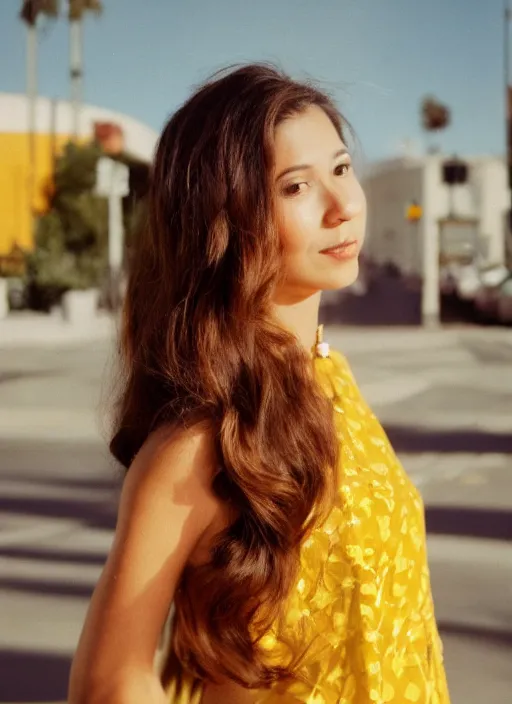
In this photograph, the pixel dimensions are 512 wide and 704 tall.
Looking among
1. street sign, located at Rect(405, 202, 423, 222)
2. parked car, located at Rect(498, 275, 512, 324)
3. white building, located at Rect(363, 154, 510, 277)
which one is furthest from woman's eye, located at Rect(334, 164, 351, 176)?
white building, located at Rect(363, 154, 510, 277)

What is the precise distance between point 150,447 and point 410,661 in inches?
20.8

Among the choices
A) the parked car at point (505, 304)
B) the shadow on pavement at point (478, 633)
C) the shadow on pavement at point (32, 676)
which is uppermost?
the shadow on pavement at point (478, 633)

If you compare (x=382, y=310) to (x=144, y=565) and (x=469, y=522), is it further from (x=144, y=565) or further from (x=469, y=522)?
(x=144, y=565)

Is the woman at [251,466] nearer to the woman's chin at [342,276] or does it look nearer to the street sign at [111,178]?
the woman's chin at [342,276]

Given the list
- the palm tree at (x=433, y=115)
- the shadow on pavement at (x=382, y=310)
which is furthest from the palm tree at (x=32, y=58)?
the palm tree at (x=433, y=115)

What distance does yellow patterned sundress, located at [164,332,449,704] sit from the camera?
5.21ft

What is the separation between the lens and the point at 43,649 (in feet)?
14.9

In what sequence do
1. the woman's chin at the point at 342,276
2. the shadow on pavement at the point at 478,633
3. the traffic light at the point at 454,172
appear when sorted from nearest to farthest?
the woman's chin at the point at 342,276, the shadow on pavement at the point at 478,633, the traffic light at the point at 454,172

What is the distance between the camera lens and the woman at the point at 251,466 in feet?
4.81

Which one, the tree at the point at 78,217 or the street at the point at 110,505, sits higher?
the tree at the point at 78,217

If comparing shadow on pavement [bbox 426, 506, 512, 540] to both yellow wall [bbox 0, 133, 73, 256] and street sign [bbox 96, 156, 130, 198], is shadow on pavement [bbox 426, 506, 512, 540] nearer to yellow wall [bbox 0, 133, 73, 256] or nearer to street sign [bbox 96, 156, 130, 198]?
street sign [bbox 96, 156, 130, 198]

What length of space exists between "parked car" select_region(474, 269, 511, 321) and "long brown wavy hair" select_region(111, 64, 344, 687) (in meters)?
24.3

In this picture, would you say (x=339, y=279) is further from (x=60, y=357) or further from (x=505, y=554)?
(x=60, y=357)

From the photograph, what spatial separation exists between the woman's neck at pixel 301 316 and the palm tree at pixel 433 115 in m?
93.5
